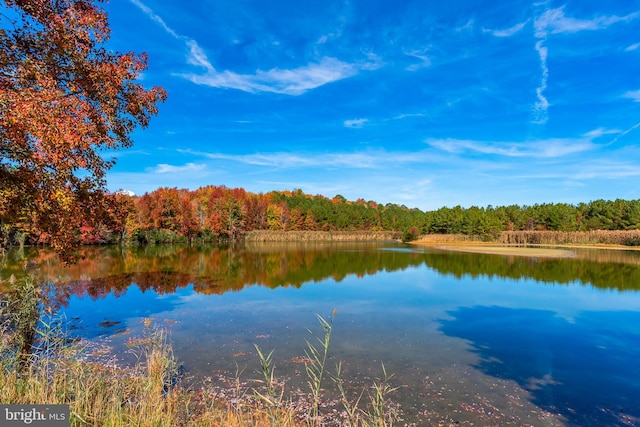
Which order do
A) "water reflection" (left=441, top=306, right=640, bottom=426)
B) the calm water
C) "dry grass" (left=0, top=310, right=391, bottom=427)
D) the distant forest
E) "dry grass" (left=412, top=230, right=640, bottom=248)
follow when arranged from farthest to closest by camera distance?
the distant forest, "dry grass" (left=412, top=230, right=640, bottom=248), the calm water, "water reflection" (left=441, top=306, right=640, bottom=426), "dry grass" (left=0, top=310, right=391, bottom=427)

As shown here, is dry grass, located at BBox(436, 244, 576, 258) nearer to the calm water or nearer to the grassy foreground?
the calm water

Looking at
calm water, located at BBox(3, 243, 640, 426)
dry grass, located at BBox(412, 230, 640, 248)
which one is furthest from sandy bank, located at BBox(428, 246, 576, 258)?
calm water, located at BBox(3, 243, 640, 426)

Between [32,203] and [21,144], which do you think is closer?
[21,144]

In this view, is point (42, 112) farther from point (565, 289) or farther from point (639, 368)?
point (565, 289)

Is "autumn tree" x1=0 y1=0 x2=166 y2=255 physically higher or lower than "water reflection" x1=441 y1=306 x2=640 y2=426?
higher

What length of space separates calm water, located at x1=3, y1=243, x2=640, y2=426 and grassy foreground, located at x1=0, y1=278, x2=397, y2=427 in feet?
2.85

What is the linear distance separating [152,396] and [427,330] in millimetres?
9644

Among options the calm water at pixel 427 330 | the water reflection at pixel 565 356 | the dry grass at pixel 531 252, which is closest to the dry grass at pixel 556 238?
the dry grass at pixel 531 252

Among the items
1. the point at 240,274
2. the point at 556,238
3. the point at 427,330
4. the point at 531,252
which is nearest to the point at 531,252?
the point at 531,252

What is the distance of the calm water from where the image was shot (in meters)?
7.61

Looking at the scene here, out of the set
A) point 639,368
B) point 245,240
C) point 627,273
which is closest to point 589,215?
point 627,273

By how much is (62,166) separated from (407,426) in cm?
786

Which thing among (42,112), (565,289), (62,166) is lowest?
(565,289)

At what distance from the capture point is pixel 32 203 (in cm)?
844
